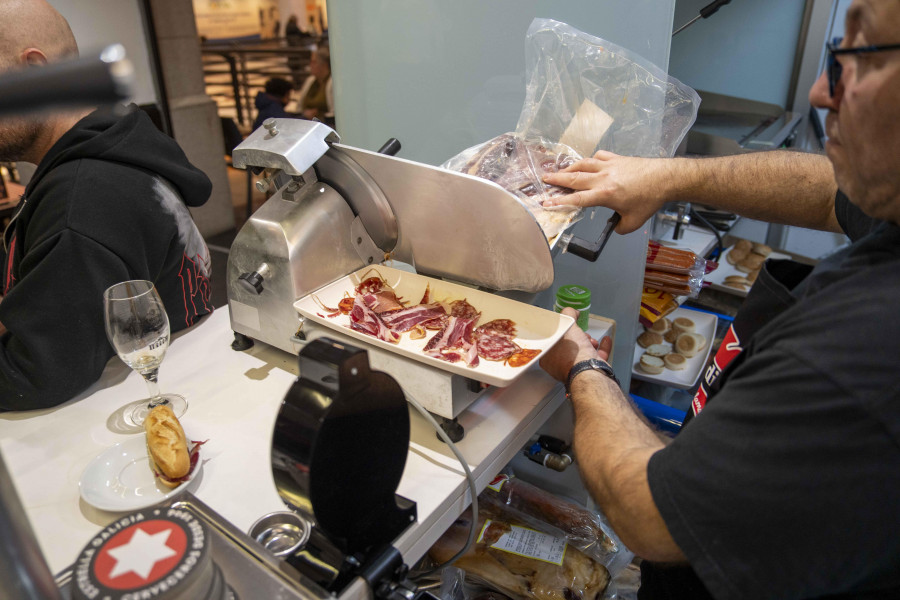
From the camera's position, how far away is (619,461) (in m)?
0.81

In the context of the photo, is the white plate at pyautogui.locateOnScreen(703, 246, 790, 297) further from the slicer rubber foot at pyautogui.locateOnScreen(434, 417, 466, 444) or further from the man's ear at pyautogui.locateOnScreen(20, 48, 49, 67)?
the man's ear at pyautogui.locateOnScreen(20, 48, 49, 67)

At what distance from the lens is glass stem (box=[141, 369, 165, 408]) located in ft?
3.49

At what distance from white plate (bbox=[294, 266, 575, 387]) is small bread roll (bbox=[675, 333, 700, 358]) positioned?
1112mm

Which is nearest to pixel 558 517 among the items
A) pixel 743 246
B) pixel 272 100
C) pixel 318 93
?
pixel 743 246

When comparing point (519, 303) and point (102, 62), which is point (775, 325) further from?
point (102, 62)

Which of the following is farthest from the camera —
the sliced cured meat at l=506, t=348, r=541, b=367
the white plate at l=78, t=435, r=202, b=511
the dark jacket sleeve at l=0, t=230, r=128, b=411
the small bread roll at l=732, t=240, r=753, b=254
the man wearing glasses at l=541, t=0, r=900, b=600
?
the small bread roll at l=732, t=240, r=753, b=254

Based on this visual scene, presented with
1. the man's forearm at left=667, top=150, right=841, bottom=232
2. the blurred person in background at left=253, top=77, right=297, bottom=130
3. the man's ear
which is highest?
the man's ear

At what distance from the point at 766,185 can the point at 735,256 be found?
1.55 m

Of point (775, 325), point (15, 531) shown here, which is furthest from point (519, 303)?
point (15, 531)

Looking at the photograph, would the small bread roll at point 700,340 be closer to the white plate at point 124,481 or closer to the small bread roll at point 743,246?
the small bread roll at point 743,246

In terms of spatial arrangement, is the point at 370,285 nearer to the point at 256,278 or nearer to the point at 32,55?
the point at 256,278

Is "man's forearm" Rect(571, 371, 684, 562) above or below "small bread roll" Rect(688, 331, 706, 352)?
above

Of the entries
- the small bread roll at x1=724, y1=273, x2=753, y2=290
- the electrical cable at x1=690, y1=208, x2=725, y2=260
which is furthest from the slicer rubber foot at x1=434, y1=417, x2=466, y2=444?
the small bread roll at x1=724, y1=273, x2=753, y2=290

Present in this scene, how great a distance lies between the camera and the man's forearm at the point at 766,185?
1.19 metres
